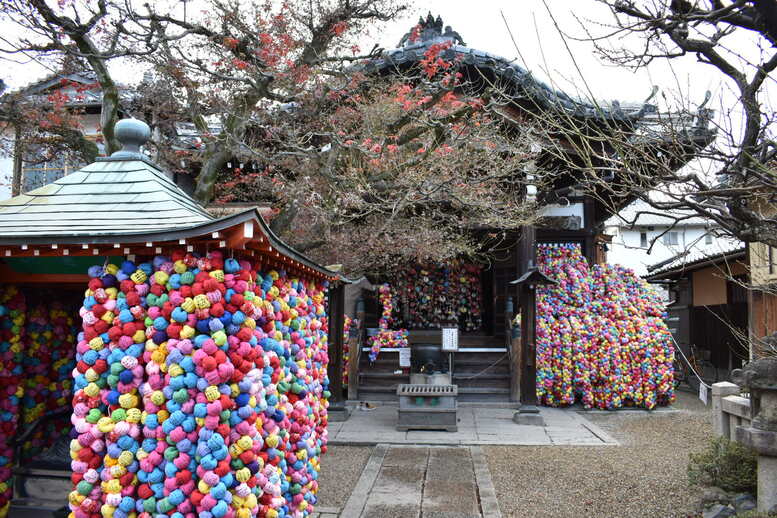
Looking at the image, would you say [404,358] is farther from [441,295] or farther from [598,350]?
[598,350]

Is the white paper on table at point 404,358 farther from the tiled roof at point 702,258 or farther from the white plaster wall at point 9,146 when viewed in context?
the white plaster wall at point 9,146

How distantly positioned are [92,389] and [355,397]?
28.3 feet

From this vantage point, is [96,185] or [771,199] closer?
[771,199]

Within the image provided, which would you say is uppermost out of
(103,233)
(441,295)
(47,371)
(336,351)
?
(103,233)

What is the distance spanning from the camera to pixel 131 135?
17.1 feet

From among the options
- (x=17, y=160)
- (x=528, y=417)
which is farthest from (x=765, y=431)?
(x=17, y=160)

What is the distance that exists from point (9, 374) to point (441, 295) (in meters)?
11.7

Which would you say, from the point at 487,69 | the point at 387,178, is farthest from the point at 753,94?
the point at 487,69

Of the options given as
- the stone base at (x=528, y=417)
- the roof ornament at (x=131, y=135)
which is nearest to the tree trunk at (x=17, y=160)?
the roof ornament at (x=131, y=135)

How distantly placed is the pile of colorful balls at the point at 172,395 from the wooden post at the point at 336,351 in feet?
20.6

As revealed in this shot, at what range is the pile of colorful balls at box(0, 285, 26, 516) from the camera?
4.87 m

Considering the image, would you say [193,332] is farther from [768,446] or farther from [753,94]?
[768,446]

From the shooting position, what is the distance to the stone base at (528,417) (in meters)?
10.4

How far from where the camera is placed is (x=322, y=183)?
8.61 meters
